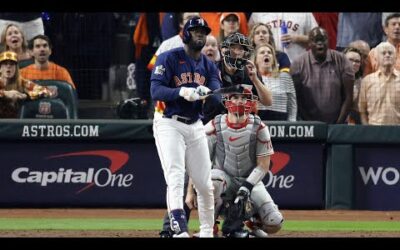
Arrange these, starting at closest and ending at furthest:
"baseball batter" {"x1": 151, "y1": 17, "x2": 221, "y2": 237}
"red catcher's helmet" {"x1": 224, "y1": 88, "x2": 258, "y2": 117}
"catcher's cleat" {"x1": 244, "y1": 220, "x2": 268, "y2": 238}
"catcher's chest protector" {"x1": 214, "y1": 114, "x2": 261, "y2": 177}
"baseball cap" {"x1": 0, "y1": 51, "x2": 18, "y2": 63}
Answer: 1. "baseball batter" {"x1": 151, "y1": 17, "x2": 221, "y2": 237}
2. "red catcher's helmet" {"x1": 224, "y1": 88, "x2": 258, "y2": 117}
3. "catcher's chest protector" {"x1": 214, "y1": 114, "x2": 261, "y2": 177}
4. "catcher's cleat" {"x1": 244, "y1": 220, "x2": 268, "y2": 238}
5. "baseball cap" {"x1": 0, "y1": 51, "x2": 18, "y2": 63}

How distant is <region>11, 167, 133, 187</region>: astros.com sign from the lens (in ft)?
41.5

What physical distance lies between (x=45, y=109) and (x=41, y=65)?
1.81 ft

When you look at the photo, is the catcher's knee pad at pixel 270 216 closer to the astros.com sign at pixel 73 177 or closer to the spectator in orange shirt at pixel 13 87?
the astros.com sign at pixel 73 177

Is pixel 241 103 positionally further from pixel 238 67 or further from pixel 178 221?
pixel 178 221

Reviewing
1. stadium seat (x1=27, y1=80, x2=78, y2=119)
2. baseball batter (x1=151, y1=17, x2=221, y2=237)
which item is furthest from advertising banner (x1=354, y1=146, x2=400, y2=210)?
baseball batter (x1=151, y1=17, x2=221, y2=237)

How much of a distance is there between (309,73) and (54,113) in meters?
3.21

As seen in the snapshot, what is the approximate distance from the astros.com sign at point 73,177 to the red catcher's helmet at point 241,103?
368cm

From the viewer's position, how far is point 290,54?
13.8 meters

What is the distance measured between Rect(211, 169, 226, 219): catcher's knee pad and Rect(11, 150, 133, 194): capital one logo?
11.6 feet

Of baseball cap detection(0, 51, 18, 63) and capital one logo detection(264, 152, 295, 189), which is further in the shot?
capital one logo detection(264, 152, 295, 189)

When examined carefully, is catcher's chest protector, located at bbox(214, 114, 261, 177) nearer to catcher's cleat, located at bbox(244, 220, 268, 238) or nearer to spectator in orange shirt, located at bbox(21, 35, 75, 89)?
catcher's cleat, located at bbox(244, 220, 268, 238)
